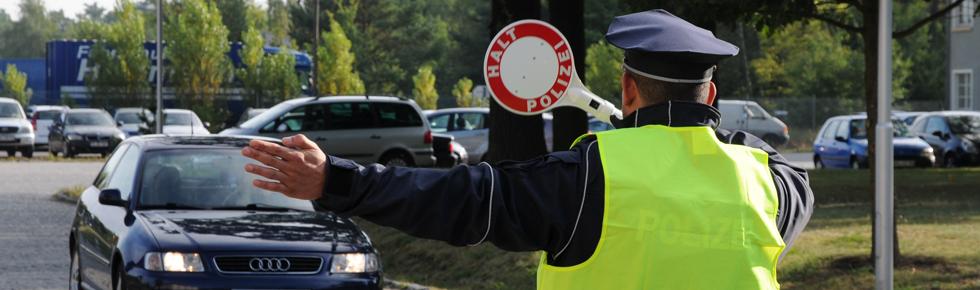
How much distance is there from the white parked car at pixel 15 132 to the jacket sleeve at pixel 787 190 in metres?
39.7

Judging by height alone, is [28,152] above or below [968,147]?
below

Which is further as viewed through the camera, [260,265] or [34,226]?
[34,226]

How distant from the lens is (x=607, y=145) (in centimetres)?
323

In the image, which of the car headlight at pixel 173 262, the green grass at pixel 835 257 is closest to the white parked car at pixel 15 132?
the green grass at pixel 835 257

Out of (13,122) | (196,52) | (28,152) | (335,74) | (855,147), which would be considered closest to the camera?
(855,147)

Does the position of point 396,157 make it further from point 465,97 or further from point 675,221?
point 465,97

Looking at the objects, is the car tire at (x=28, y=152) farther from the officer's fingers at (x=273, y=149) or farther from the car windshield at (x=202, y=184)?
the officer's fingers at (x=273, y=149)

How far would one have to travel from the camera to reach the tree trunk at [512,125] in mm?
15305

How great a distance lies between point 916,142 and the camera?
32.4 meters

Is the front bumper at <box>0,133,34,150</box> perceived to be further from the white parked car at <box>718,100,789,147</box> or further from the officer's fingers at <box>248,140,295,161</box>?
the officer's fingers at <box>248,140,295,161</box>

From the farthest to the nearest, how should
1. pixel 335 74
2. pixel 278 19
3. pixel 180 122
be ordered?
pixel 278 19 → pixel 335 74 → pixel 180 122

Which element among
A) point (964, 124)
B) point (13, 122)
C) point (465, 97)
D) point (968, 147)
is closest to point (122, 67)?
point (13, 122)

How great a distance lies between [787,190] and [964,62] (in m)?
43.5

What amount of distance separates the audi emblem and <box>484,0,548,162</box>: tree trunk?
613 cm
